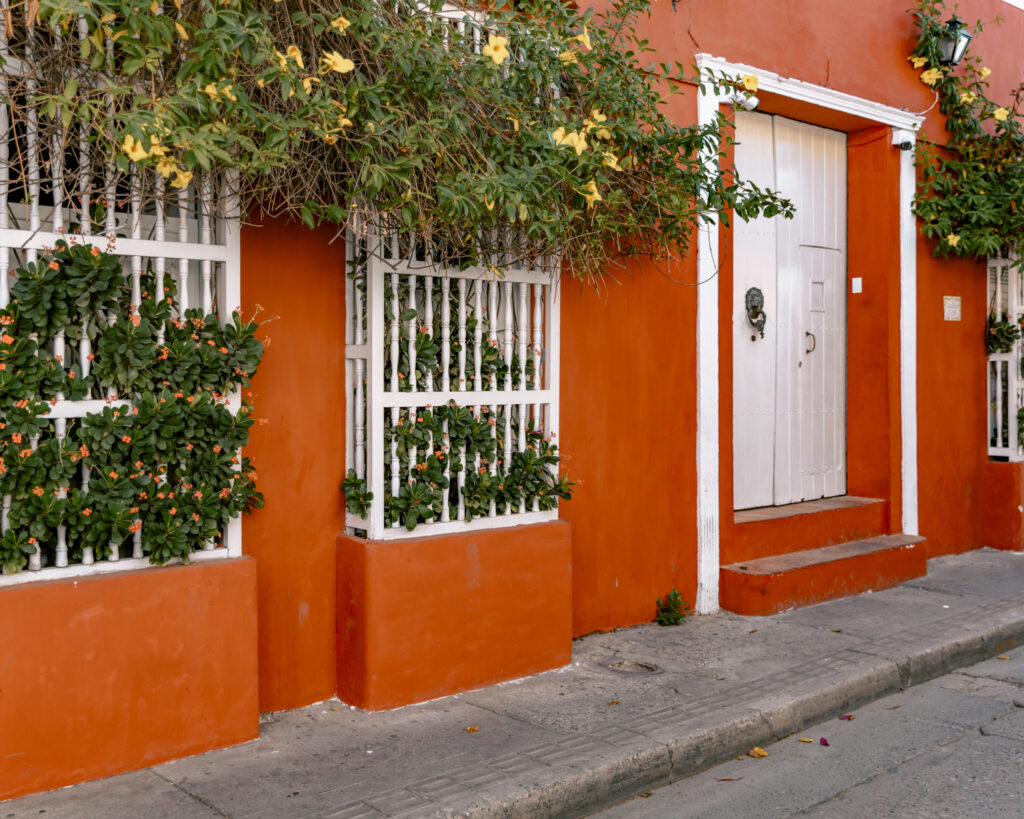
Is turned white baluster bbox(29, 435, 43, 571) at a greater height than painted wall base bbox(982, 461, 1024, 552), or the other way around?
turned white baluster bbox(29, 435, 43, 571)

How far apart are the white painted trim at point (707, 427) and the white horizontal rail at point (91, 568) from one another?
134 inches

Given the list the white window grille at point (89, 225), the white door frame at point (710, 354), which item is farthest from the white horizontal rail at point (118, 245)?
the white door frame at point (710, 354)

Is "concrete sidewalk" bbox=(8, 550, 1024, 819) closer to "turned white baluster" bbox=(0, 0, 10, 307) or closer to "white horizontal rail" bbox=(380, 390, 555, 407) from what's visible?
"white horizontal rail" bbox=(380, 390, 555, 407)

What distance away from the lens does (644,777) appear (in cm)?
422

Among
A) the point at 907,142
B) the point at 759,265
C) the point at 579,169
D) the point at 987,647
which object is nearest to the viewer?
the point at 579,169

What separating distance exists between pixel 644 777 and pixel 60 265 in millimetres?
3089

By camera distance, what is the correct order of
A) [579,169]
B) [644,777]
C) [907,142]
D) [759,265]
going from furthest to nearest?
1. [907,142]
2. [759,265]
3. [579,169]
4. [644,777]

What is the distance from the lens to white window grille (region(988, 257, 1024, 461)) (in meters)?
8.91

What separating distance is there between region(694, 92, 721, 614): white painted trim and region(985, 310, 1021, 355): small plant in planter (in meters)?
3.66

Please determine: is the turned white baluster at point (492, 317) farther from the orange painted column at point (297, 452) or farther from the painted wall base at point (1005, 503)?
the painted wall base at point (1005, 503)

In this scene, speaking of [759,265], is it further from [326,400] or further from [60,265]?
[60,265]

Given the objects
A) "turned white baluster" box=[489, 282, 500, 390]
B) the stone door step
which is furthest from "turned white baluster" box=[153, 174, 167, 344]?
the stone door step

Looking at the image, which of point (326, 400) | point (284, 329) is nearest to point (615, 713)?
point (326, 400)

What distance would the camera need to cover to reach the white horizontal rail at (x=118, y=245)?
12.3 feet
